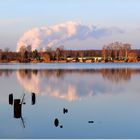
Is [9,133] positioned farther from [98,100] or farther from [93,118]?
[98,100]

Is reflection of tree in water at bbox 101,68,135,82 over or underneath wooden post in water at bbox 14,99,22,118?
underneath

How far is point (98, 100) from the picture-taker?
67.5ft

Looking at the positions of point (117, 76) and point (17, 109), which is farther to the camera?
Answer: point (117, 76)

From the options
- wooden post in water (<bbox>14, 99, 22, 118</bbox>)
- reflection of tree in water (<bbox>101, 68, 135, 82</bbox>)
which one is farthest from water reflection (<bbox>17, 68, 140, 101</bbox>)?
wooden post in water (<bbox>14, 99, 22, 118</bbox>)

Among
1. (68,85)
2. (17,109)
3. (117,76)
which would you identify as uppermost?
(17,109)

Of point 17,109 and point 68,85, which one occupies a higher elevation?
point 17,109

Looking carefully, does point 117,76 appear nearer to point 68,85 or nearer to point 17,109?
point 68,85

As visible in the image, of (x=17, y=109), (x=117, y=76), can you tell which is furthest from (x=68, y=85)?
(x=17, y=109)

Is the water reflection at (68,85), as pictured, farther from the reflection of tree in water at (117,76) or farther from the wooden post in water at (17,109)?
the wooden post in water at (17,109)

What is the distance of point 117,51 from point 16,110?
12230cm

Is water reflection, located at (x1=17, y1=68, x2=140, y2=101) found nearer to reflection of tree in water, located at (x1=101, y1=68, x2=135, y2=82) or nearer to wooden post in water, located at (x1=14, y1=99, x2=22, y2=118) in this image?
reflection of tree in water, located at (x1=101, y1=68, x2=135, y2=82)

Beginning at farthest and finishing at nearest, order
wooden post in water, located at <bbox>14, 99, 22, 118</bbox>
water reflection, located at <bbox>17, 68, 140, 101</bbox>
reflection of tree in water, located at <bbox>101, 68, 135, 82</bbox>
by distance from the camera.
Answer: reflection of tree in water, located at <bbox>101, 68, 135, 82</bbox>
water reflection, located at <bbox>17, 68, 140, 101</bbox>
wooden post in water, located at <bbox>14, 99, 22, 118</bbox>

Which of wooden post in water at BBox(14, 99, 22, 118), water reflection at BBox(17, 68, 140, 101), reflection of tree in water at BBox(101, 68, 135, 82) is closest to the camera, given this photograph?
wooden post in water at BBox(14, 99, 22, 118)

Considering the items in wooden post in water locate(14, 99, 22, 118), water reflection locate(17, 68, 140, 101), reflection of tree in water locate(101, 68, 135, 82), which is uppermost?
wooden post in water locate(14, 99, 22, 118)
